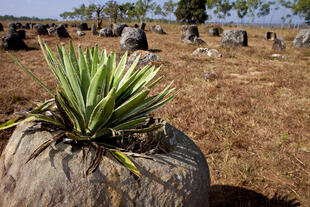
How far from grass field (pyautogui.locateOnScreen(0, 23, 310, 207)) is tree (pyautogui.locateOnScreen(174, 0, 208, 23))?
48.6 metres

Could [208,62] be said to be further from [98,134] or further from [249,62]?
[98,134]

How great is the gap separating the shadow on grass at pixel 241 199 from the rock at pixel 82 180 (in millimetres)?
1246

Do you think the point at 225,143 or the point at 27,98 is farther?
the point at 27,98

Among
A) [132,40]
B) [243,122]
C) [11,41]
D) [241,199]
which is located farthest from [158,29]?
[241,199]

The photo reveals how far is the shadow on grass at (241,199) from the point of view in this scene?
8.26 feet

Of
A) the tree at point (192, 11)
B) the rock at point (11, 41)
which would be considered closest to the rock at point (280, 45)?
the rock at point (11, 41)

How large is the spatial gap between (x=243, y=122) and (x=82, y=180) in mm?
3926

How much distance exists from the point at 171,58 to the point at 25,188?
9.88m

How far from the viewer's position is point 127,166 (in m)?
1.25

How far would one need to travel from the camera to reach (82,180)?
3.91ft

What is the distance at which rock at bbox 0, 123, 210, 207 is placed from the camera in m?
1.17

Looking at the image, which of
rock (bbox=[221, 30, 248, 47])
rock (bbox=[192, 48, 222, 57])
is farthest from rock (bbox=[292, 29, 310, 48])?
rock (bbox=[192, 48, 222, 57])

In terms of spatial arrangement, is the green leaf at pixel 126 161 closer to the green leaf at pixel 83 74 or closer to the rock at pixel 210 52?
the green leaf at pixel 83 74

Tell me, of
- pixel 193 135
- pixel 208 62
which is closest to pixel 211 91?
pixel 193 135
